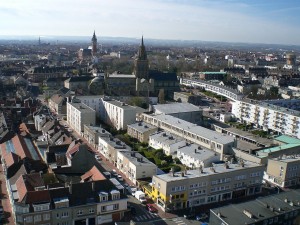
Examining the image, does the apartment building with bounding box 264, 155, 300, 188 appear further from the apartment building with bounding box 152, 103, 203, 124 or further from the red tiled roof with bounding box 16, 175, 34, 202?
the red tiled roof with bounding box 16, 175, 34, 202

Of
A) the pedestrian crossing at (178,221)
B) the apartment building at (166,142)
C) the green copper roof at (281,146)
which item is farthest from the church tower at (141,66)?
the pedestrian crossing at (178,221)

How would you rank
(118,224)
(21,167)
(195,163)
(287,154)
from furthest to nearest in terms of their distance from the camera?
(287,154) < (195,163) < (21,167) < (118,224)

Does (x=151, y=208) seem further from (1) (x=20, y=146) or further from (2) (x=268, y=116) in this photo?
(2) (x=268, y=116)

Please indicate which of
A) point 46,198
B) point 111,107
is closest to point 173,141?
point 111,107

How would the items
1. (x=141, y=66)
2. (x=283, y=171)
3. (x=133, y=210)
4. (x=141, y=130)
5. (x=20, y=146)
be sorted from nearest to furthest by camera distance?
(x=133, y=210) → (x=283, y=171) → (x=20, y=146) → (x=141, y=130) → (x=141, y=66)

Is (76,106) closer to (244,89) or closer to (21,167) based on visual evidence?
(21,167)

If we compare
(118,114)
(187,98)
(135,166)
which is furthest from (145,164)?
(187,98)
